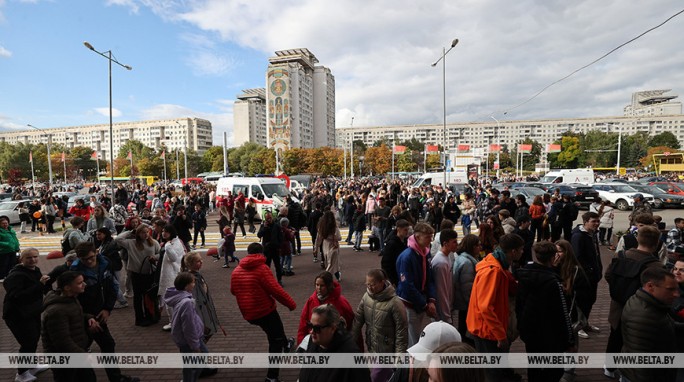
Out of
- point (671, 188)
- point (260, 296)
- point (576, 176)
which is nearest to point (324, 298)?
point (260, 296)

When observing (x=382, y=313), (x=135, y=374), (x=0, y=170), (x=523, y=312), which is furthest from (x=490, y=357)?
(x=0, y=170)

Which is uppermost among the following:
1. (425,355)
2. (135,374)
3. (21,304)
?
(425,355)

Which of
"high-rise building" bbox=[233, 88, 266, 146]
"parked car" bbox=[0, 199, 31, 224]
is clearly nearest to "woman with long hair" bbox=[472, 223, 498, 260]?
"parked car" bbox=[0, 199, 31, 224]

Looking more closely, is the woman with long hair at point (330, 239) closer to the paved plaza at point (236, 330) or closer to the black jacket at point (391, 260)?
the paved plaza at point (236, 330)

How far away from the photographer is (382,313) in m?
3.27

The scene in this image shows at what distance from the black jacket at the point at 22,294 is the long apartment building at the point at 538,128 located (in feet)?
444

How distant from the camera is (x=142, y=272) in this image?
5.84 meters

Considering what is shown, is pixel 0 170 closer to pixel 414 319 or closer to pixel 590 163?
pixel 414 319

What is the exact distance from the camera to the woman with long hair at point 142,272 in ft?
19.2

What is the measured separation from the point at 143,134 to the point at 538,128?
570ft

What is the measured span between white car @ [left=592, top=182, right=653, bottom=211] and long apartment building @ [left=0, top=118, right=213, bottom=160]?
490 ft

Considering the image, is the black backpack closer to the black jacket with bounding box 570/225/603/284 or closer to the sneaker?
the sneaker

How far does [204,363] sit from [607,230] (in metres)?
12.9

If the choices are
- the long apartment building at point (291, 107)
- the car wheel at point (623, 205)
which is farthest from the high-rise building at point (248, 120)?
the car wheel at point (623, 205)
